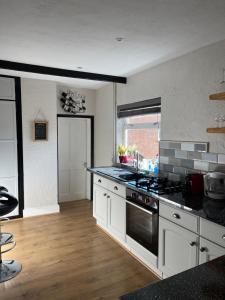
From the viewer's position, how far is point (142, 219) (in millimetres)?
2668

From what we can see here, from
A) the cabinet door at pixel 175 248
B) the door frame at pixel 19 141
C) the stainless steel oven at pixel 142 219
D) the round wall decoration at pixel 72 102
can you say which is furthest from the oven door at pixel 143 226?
the round wall decoration at pixel 72 102

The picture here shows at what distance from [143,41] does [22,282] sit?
274cm

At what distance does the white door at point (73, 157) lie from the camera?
5059mm

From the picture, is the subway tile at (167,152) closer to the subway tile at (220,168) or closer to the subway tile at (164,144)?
Answer: the subway tile at (164,144)

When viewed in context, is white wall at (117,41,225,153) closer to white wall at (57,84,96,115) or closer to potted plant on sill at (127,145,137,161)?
potted plant on sill at (127,145,137,161)

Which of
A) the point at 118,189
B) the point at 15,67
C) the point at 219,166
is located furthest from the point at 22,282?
the point at 15,67

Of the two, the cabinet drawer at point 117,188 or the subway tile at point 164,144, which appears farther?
the subway tile at point 164,144

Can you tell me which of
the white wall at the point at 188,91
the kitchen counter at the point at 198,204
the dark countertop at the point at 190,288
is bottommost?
the dark countertop at the point at 190,288

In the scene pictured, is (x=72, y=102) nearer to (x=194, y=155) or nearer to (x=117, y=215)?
(x=117, y=215)

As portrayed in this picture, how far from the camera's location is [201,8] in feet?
5.80

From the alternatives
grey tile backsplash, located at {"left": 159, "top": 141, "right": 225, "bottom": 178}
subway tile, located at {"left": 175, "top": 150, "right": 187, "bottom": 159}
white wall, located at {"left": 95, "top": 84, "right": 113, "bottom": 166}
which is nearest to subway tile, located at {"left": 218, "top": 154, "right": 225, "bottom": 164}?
grey tile backsplash, located at {"left": 159, "top": 141, "right": 225, "bottom": 178}

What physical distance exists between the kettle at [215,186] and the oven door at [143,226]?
56cm

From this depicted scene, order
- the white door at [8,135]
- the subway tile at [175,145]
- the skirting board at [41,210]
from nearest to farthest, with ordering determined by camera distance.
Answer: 1. the subway tile at [175,145]
2. the white door at [8,135]
3. the skirting board at [41,210]

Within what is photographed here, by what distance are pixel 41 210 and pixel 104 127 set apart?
1973mm
